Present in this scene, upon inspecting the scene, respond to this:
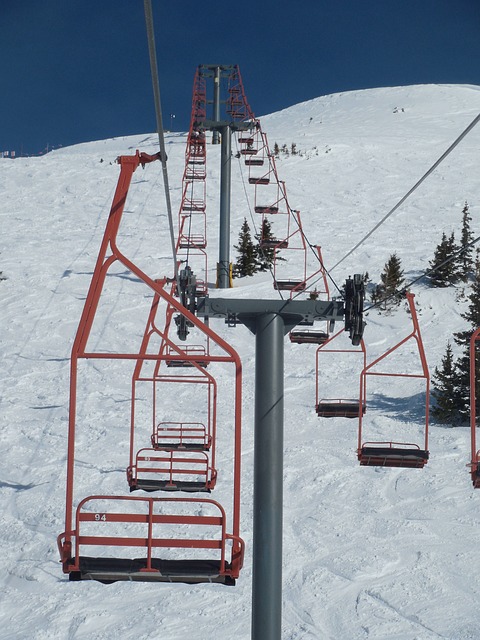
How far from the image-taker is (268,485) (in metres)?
5.99

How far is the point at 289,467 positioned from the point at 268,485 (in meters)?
6.44

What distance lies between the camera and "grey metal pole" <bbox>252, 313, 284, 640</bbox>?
5.88 m

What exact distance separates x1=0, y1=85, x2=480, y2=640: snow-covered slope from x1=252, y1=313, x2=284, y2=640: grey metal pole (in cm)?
238

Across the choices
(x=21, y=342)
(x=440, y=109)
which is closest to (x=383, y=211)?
(x=21, y=342)

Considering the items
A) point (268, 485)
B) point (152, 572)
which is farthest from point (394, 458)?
point (152, 572)

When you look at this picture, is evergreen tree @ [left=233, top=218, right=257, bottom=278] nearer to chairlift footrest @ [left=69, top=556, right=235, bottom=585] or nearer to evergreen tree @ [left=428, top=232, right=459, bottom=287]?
evergreen tree @ [left=428, top=232, right=459, bottom=287]

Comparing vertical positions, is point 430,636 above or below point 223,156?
below

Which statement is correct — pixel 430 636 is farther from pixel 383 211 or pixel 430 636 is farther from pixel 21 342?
pixel 383 211

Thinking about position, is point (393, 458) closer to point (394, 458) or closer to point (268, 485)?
point (394, 458)

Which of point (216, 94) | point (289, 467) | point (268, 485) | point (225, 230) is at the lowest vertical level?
point (289, 467)

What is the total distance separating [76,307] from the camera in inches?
842

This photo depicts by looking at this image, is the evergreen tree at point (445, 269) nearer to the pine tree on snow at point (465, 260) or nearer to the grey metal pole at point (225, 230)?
the pine tree on snow at point (465, 260)

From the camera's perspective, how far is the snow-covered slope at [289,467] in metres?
8.40

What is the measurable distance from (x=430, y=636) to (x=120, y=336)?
499 inches
